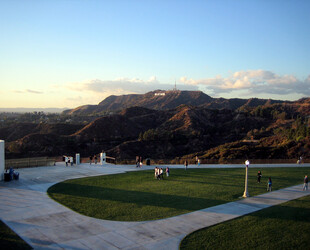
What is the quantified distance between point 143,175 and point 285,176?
1269 cm

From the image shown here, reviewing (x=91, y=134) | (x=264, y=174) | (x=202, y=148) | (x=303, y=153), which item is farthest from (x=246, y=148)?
(x=91, y=134)

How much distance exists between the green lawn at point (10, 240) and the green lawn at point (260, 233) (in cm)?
594

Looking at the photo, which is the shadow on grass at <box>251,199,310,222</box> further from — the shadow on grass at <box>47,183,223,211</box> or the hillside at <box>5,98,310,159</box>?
the hillside at <box>5,98,310,159</box>

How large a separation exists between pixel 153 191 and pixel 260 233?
27.1 feet

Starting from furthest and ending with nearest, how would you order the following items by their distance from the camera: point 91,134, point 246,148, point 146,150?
point 91,134 < point 146,150 < point 246,148

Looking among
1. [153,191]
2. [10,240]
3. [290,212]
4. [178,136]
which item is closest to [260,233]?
[290,212]

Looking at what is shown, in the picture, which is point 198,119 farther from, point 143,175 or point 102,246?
point 102,246

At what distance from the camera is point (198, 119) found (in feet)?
290

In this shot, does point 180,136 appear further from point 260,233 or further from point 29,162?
point 260,233

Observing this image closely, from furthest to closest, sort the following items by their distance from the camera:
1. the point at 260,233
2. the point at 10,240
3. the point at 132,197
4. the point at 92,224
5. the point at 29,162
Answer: the point at 29,162, the point at 132,197, the point at 92,224, the point at 260,233, the point at 10,240

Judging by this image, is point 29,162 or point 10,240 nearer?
point 10,240

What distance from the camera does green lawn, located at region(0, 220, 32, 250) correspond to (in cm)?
991

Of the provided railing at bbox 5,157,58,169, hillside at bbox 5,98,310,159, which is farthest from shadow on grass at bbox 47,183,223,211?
hillside at bbox 5,98,310,159

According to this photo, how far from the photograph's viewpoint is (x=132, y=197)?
16859 mm
